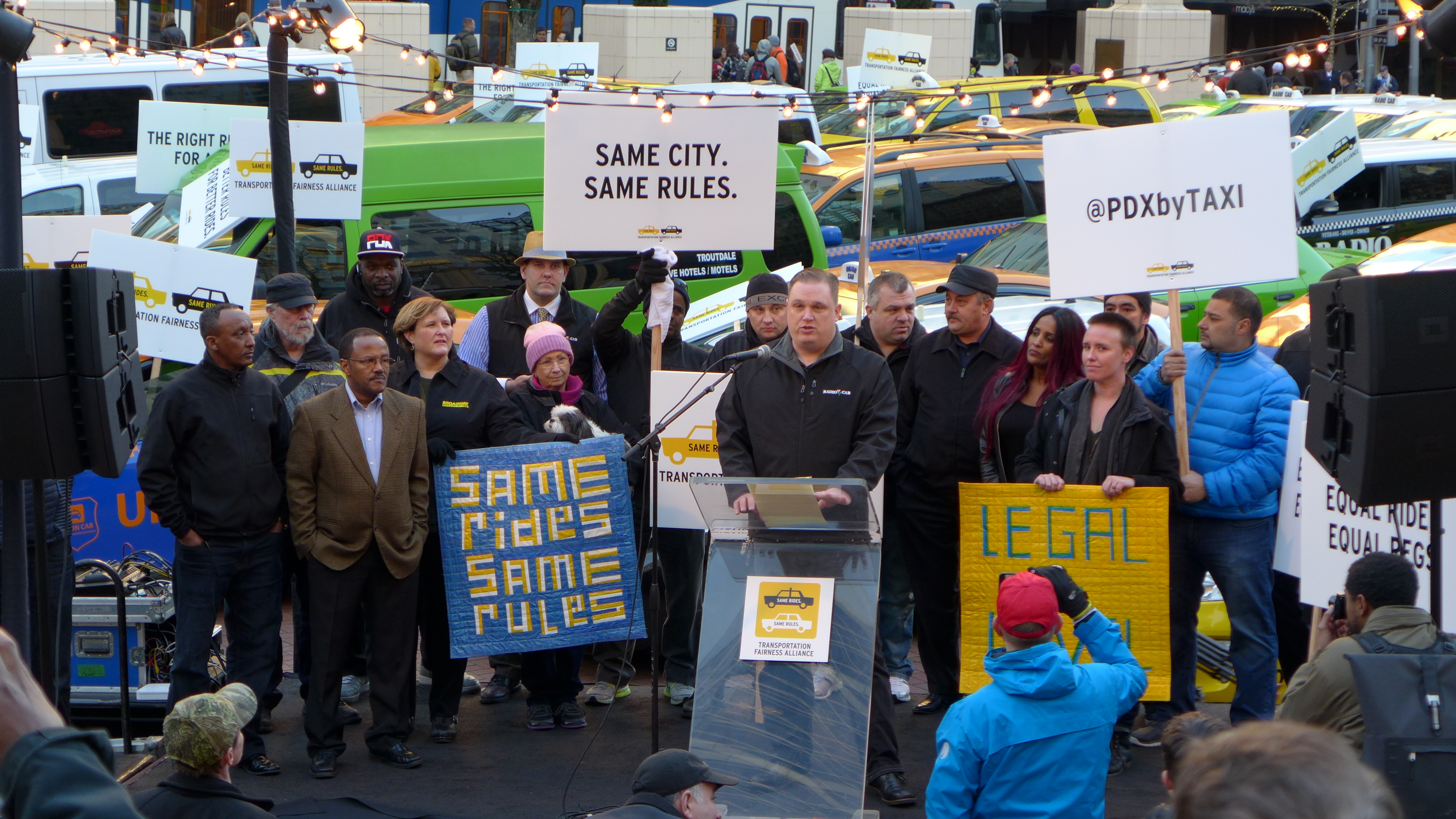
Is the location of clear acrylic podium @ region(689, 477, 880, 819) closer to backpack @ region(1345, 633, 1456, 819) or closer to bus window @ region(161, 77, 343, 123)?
backpack @ region(1345, 633, 1456, 819)

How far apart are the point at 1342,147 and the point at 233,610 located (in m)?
11.7

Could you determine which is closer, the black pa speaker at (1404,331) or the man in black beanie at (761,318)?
the black pa speaker at (1404,331)

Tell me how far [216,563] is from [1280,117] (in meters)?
5.01

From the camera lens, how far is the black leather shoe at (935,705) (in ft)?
23.1

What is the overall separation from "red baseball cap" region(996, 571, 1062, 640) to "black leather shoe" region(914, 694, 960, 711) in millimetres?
2688

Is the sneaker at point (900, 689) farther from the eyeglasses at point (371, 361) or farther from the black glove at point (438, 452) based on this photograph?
the eyeglasses at point (371, 361)

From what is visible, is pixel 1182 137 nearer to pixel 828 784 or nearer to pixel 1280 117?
pixel 1280 117

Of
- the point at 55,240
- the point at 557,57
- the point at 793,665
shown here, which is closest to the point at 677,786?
the point at 793,665

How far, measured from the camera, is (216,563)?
627 cm

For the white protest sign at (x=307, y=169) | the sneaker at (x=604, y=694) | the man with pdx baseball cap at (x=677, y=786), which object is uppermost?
the white protest sign at (x=307, y=169)

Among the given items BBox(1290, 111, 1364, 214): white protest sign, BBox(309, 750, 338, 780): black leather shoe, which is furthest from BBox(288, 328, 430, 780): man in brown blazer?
BBox(1290, 111, 1364, 214): white protest sign

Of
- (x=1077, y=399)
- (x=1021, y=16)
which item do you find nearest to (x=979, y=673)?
(x=1077, y=399)

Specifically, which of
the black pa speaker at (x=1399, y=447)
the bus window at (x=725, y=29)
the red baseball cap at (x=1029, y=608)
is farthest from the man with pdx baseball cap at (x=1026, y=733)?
the bus window at (x=725, y=29)

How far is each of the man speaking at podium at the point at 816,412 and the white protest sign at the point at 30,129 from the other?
37.8ft
